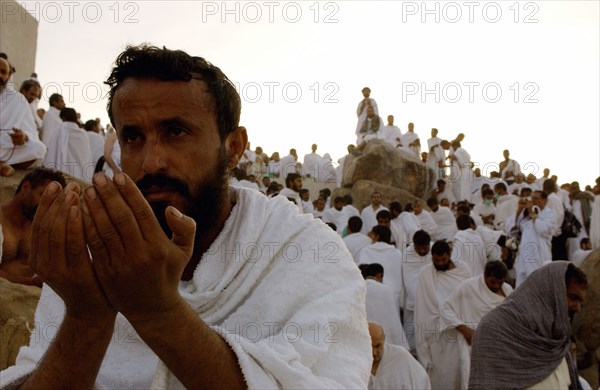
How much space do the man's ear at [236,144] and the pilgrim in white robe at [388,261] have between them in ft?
26.2

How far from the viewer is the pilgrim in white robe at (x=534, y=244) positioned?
12039mm

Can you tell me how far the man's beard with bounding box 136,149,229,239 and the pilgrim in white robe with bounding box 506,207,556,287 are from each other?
35.6 feet

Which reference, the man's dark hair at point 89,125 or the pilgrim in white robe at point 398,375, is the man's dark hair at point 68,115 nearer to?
the man's dark hair at point 89,125

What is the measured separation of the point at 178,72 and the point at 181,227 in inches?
30.1

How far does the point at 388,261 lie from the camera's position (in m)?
10.1

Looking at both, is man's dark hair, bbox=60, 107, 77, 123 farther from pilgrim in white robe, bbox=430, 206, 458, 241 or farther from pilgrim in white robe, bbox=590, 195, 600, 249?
pilgrim in white robe, bbox=590, 195, 600, 249

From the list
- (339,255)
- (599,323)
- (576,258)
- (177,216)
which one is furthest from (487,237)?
(177,216)

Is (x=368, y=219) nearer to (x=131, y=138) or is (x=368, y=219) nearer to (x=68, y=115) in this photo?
(x=68, y=115)

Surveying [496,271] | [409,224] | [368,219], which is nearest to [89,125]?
[368,219]

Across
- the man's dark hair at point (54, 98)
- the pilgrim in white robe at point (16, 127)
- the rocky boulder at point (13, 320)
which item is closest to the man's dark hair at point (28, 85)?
the pilgrim in white robe at point (16, 127)

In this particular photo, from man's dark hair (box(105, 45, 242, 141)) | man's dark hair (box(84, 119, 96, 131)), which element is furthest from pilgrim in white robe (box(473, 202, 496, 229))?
man's dark hair (box(105, 45, 242, 141))

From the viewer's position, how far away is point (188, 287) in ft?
6.57

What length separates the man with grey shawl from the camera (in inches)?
217

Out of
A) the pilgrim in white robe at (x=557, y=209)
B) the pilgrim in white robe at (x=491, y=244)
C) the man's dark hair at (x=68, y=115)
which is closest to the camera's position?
the man's dark hair at (x=68, y=115)
